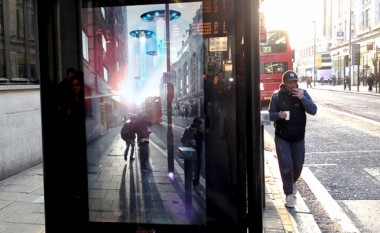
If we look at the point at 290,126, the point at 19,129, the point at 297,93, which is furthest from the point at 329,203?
the point at 19,129

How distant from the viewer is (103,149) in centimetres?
324

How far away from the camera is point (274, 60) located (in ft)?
70.9

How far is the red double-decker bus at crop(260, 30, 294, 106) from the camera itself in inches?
845

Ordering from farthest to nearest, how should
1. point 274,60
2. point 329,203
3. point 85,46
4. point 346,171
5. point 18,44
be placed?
point 274,60 < point 18,44 < point 346,171 < point 329,203 < point 85,46

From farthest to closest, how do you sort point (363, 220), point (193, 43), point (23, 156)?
point (23, 156) < point (363, 220) < point (193, 43)

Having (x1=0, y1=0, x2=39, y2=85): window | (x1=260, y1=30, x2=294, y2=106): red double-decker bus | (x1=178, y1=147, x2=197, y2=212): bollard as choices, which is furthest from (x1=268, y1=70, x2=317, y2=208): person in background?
(x1=260, y1=30, x2=294, y2=106): red double-decker bus

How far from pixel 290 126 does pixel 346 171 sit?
2868 mm

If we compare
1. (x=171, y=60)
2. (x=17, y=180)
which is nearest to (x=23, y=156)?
(x=17, y=180)

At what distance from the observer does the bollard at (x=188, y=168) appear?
313 cm

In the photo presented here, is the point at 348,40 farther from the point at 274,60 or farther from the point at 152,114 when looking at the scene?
the point at 152,114

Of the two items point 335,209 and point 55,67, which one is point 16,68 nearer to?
point 55,67

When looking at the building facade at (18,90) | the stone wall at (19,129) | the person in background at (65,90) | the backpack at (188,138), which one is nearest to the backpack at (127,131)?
the backpack at (188,138)

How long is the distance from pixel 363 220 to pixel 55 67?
3.92 metres

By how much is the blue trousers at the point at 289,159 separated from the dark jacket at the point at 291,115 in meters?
0.08
